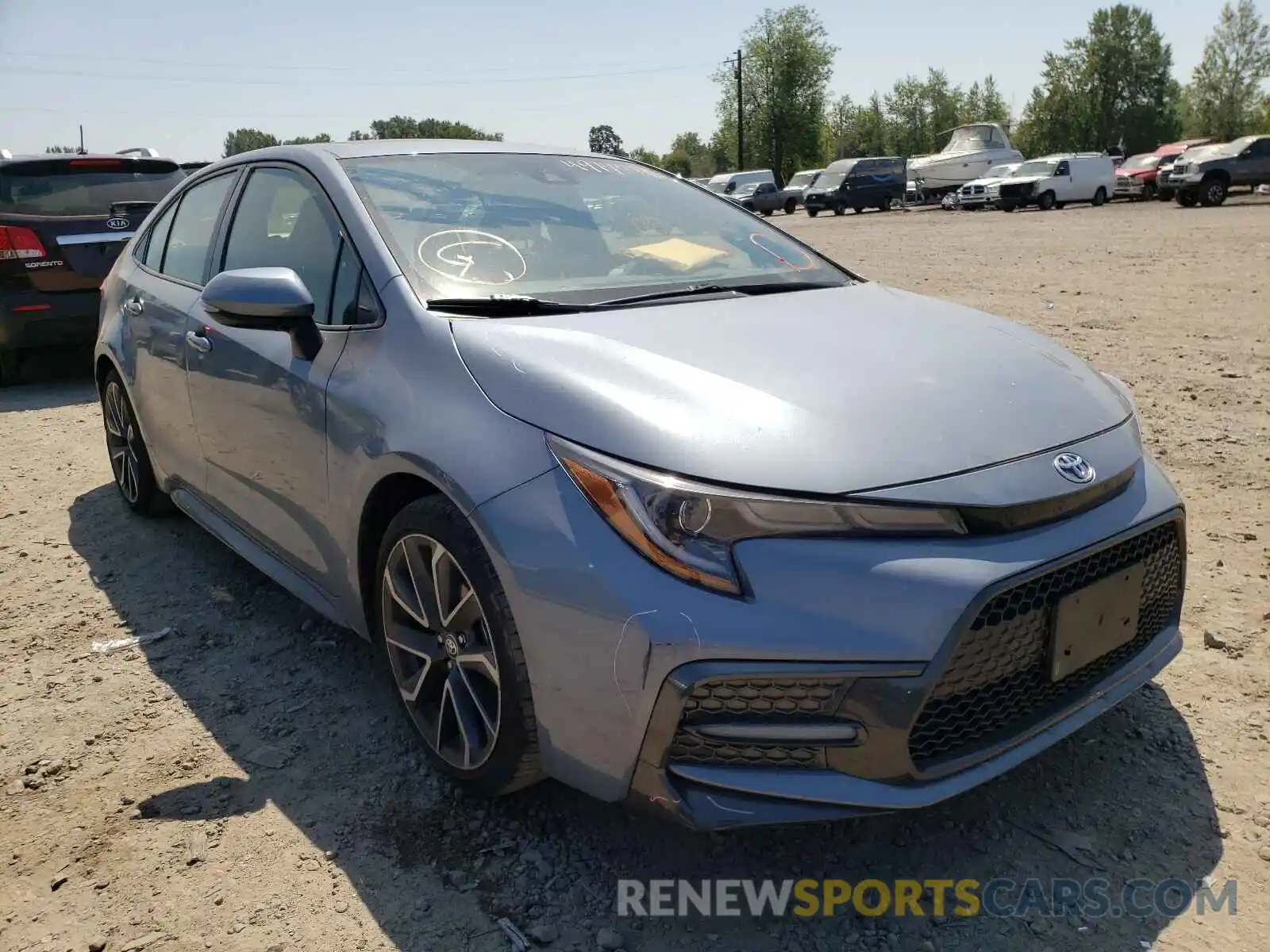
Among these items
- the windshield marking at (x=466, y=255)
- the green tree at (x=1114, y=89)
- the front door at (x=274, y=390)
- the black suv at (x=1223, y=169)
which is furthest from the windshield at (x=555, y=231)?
the green tree at (x=1114, y=89)

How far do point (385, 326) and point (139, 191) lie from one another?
21.0 ft

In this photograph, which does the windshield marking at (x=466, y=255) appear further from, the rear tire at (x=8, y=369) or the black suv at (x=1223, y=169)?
the black suv at (x=1223, y=169)

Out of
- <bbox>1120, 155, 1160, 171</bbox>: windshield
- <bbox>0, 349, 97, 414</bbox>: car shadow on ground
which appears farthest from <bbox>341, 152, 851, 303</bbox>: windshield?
<bbox>1120, 155, 1160, 171</bbox>: windshield

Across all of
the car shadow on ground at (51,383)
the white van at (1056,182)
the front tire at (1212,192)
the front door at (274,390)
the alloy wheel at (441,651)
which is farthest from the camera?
the white van at (1056,182)

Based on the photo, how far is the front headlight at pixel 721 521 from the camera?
1815mm

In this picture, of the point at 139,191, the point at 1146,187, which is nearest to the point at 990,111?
the point at 1146,187

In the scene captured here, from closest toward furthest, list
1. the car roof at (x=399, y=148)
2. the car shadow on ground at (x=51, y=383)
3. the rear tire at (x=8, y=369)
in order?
the car roof at (x=399, y=148)
the car shadow on ground at (x=51, y=383)
the rear tire at (x=8, y=369)

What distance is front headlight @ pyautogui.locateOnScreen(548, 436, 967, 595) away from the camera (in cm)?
182

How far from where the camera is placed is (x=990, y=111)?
313 feet

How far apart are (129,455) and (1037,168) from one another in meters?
30.5

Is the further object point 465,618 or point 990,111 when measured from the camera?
point 990,111

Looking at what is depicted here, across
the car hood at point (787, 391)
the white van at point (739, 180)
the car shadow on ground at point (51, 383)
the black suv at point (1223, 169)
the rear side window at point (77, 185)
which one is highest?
the white van at point (739, 180)

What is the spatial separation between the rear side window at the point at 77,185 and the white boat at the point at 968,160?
106ft

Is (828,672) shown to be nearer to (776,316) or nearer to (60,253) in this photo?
(776,316)
